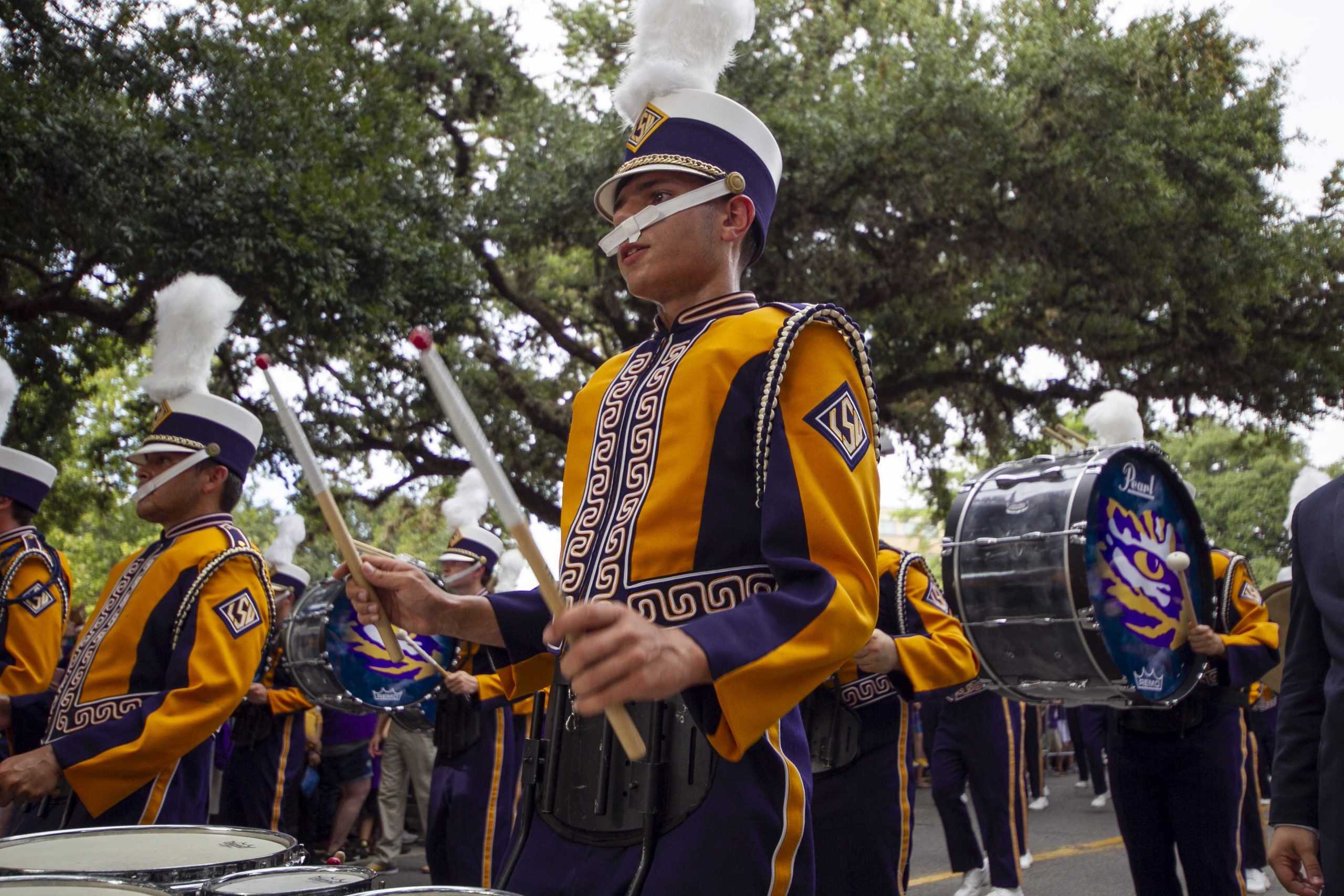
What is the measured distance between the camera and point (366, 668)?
8.27 meters

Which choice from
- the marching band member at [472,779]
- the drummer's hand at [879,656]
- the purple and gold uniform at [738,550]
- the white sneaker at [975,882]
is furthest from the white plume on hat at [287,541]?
the purple and gold uniform at [738,550]

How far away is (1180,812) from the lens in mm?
5551

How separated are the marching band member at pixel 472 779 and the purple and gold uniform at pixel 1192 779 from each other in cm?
333

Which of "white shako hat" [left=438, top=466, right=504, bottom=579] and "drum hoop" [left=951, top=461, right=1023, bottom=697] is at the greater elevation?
"white shako hat" [left=438, top=466, right=504, bottom=579]

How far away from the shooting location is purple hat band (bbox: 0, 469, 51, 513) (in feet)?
20.4

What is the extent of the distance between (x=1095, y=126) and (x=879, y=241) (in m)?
2.59

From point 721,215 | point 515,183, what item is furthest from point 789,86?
point 721,215

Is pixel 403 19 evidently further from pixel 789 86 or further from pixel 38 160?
pixel 38 160

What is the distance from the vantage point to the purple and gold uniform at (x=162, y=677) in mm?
4207

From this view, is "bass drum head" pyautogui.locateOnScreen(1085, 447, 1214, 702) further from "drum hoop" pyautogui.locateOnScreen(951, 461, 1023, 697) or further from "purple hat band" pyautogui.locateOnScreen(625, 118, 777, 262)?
"purple hat band" pyautogui.locateOnScreen(625, 118, 777, 262)

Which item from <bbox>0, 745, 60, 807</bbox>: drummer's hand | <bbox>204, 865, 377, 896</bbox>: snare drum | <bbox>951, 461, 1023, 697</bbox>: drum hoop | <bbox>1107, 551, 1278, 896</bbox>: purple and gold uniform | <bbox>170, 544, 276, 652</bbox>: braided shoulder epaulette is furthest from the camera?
<bbox>951, 461, 1023, 697</bbox>: drum hoop

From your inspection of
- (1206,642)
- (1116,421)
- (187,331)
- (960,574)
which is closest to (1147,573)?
(1206,642)

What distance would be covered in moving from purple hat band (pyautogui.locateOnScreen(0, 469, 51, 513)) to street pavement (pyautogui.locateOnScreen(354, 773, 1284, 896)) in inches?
105

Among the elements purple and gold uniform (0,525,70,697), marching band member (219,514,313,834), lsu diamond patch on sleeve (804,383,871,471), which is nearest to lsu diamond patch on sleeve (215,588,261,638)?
purple and gold uniform (0,525,70,697)
